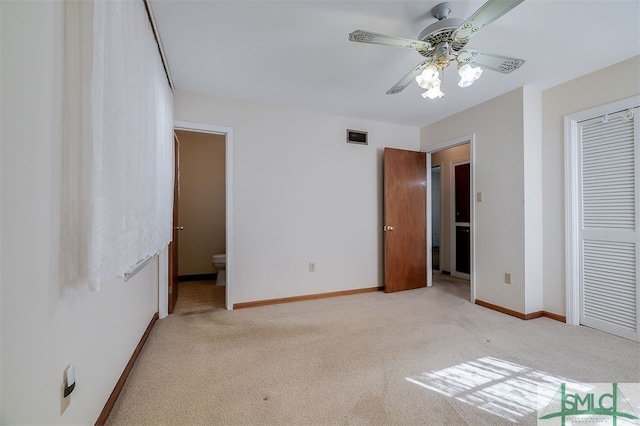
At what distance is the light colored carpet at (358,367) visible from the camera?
142 centimetres

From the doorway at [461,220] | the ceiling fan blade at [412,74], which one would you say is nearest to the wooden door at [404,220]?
the doorway at [461,220]

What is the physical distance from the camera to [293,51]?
7.09ft

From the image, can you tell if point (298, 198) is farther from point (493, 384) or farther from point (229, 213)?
point (493, 384)

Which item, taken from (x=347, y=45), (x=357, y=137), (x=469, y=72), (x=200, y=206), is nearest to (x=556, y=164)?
(x=469, y=72)

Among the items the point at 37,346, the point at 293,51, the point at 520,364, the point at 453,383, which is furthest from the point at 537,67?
the point at 37,346

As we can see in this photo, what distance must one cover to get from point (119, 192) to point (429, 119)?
12.4 feet

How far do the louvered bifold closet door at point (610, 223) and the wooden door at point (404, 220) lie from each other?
1.73m

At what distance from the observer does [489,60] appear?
1.82 meters

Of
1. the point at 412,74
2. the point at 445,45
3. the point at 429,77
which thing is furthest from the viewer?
the point at 412,74

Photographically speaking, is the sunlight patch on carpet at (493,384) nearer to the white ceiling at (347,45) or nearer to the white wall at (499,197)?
the white wall at (499,197)

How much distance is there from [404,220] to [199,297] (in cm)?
298

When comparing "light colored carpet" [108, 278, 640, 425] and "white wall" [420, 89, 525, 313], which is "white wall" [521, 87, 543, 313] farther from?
"light colored carpet" [108, 278, 640, 425]

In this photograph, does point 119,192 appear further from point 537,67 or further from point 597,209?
point 597,209

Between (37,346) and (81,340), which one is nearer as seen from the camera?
(37,346)
